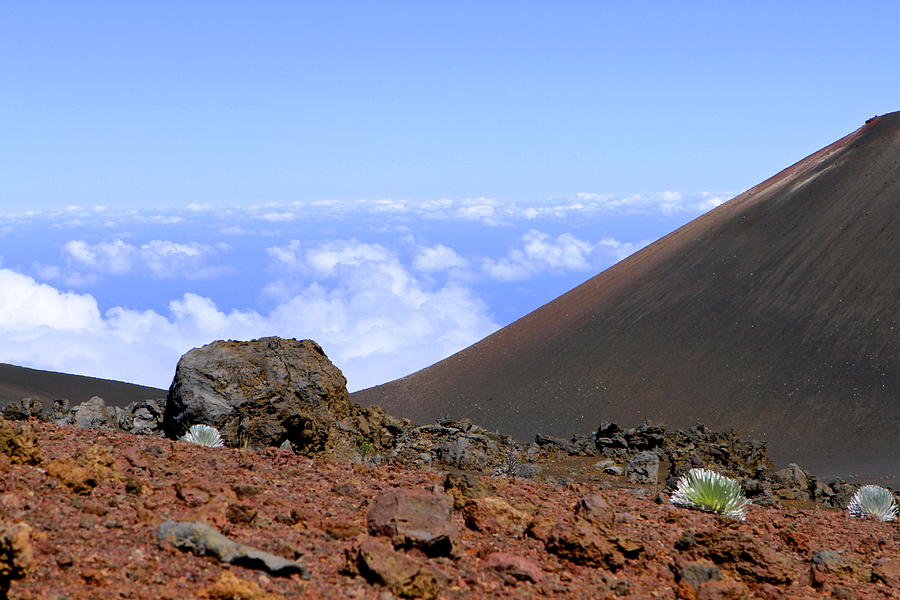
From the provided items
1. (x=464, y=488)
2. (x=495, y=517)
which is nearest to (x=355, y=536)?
(x=495, y=517)

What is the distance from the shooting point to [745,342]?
89.8 ft

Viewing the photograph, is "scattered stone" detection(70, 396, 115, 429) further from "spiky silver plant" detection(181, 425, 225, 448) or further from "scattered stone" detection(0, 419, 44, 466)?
"scattered stone" detection(0, 419, 44, 466)

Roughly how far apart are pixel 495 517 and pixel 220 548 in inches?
72.0

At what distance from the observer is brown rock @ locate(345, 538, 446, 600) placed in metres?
4.38

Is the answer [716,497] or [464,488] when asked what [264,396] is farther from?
[716,497]

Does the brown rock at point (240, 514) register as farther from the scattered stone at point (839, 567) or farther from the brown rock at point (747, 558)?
the scattered stone at point (839, 567)

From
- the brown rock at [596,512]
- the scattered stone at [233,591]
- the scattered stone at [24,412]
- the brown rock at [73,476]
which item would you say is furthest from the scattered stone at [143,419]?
the scattered stone at [233,591]

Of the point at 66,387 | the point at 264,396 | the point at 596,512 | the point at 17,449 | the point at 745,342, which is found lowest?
the point at 596,512

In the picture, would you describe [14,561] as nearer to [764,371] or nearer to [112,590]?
[112,590]

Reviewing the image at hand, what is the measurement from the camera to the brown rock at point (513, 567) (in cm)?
487

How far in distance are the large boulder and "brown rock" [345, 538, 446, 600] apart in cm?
520

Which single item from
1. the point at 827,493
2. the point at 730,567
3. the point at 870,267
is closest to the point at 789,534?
the point at 730,567

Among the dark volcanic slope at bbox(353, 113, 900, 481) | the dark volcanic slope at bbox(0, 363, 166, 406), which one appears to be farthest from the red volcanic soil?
the dark volcanic slope at bbox(0, 363, 166, 406)

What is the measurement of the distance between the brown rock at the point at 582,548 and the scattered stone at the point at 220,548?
1475 millimetres
